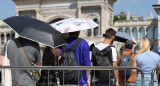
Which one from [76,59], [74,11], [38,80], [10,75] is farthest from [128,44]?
[74,11]

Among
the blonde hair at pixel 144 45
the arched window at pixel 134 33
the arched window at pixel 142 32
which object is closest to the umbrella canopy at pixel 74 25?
the blonde hair at pixel 144 45

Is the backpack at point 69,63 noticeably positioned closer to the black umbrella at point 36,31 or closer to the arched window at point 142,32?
the black umbrella at point 36,31

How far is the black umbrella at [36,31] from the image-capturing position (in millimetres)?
7039

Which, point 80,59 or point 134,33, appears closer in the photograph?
point 80,59

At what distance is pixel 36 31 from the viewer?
7.16 m

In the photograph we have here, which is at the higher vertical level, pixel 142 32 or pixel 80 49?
pixel 142 32

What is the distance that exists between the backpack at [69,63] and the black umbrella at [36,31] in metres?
0.20

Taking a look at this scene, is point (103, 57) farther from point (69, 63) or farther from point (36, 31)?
point (36, 31)

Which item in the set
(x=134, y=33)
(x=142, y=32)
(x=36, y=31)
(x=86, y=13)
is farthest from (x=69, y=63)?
(x=134, y=33)

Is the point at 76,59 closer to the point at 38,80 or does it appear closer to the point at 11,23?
the point at 38,80

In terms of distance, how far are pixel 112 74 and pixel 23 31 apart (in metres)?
1.91

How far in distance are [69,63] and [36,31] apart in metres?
0.83

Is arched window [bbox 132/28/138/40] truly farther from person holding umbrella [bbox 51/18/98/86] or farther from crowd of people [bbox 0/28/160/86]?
person holding umbrella [bbox 51/18/98/86]

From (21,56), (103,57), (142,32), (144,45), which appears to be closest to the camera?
(21,56)
